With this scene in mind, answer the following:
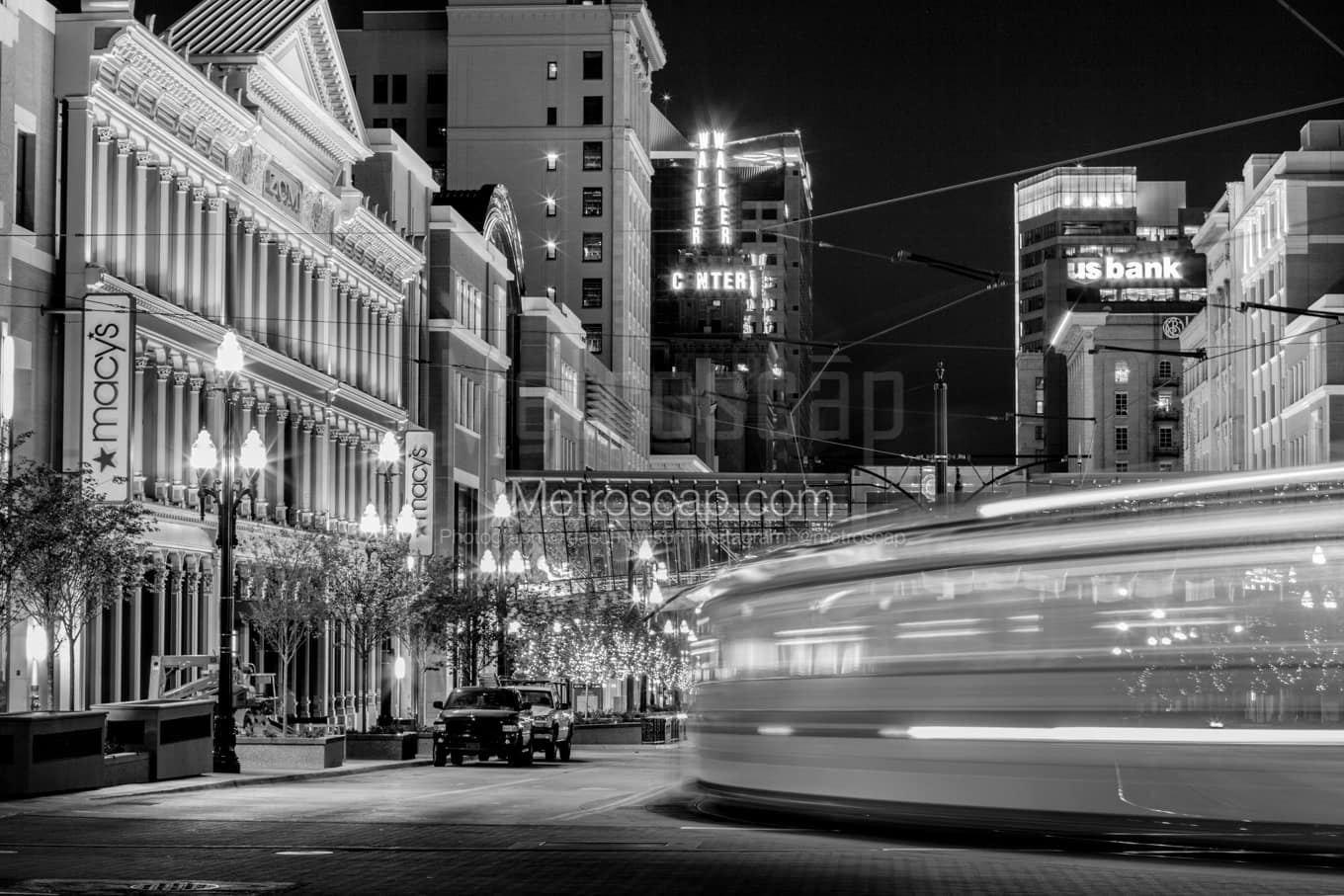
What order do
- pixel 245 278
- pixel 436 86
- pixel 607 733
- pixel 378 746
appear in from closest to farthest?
pixel 378 746 < pixel 245 278 < pixel 607 733 < pixel 436 86

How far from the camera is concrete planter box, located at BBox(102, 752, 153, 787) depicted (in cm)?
3394

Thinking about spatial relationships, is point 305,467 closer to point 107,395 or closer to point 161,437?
point 161,437

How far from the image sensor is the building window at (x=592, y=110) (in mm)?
144500

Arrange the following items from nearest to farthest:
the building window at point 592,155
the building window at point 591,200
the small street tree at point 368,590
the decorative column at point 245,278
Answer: the small street tree at point 368,590, the decorative column at point 245,278, the building window at point 592,155, the building window at point 591,200

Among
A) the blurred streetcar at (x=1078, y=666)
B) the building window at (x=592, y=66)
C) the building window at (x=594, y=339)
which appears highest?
the building window at (x=592, y=66)

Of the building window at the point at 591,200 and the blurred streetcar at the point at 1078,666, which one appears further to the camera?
the building window at the point at 591,200

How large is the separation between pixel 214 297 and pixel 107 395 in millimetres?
10576

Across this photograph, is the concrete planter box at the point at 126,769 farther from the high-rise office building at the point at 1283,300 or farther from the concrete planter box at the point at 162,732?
the high-rise office building at the point at 1283,300

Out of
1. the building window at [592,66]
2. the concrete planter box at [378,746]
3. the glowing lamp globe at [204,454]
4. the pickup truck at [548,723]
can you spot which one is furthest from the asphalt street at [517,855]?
the building window at [592,66]

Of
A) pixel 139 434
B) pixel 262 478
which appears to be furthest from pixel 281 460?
pixel 139 434

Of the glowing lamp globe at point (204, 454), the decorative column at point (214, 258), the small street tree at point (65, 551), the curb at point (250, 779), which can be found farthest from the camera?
Answer: the decorative column at point (214, 258)

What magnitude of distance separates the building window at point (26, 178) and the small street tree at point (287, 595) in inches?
522

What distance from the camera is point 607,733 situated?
71.1m

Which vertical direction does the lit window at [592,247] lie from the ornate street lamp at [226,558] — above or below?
above
